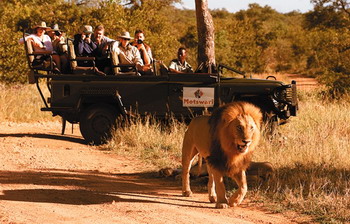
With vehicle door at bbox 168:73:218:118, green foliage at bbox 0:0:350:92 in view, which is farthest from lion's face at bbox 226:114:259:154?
green foliage at bbox 0:0:350:92

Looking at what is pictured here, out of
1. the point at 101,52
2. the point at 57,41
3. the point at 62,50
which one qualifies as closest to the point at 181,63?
the point at 101,52

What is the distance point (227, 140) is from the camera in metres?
5.27

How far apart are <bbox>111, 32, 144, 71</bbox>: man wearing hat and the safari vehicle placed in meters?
0.37

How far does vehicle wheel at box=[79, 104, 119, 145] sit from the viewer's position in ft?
33.6

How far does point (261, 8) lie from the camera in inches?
2395

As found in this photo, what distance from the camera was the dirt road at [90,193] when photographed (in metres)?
5.28

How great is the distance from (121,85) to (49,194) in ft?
13.0

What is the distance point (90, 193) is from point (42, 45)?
510 centimetres

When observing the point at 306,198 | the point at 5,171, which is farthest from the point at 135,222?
the point at 5,171

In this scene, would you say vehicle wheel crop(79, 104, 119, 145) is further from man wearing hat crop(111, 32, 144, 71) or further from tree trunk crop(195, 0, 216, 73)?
tree trunk crop(195, 0, 216, 73)

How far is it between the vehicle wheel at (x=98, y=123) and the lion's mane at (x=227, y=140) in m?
4.95

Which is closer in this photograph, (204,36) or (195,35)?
(204,36)

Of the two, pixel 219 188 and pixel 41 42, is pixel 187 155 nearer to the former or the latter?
pixel 219 188

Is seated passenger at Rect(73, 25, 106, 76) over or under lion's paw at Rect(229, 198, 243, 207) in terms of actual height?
over
